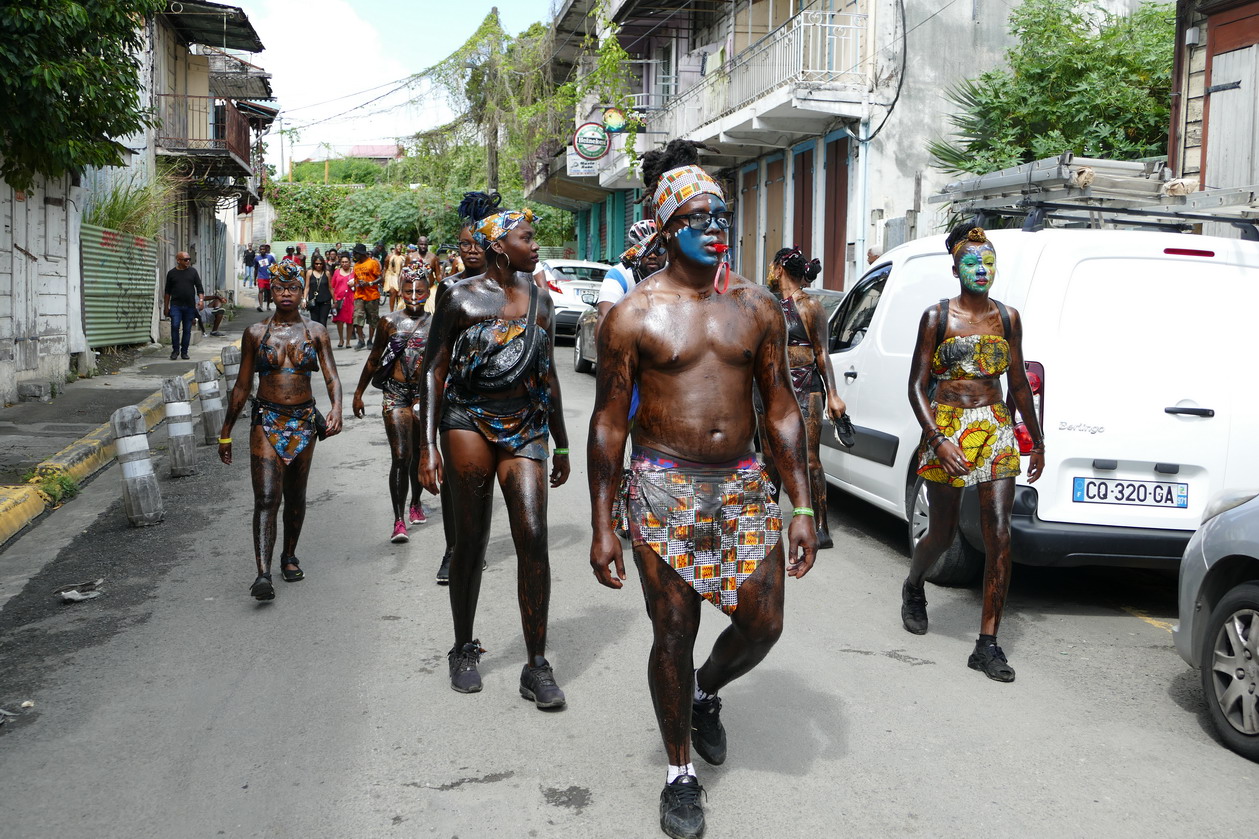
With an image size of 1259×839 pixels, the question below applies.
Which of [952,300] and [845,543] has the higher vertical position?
[952,300]

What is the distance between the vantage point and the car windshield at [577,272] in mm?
22780

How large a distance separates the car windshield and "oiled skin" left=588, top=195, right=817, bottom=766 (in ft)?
62.4

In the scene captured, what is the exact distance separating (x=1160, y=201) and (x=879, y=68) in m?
11.0

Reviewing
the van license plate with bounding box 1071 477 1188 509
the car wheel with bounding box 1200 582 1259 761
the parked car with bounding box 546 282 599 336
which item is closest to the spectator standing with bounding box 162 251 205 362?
the parked car with bounding box 546 282 599 336

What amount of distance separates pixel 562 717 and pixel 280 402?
9.20 ft

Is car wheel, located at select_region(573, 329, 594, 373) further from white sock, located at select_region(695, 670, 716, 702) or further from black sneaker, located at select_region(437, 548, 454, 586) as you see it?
white sock, located at select_region(695, 670, 716, 702)

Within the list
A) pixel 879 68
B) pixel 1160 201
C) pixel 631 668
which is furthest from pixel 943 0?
pixel 631 668

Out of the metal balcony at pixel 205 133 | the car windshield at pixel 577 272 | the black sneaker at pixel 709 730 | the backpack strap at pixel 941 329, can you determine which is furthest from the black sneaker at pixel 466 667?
the metal balcony at pixel 205 133

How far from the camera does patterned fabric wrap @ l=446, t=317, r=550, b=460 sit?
15.6 ft

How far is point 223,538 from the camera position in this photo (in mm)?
7828

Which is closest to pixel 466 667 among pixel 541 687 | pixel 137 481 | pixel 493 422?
pixel 541 687

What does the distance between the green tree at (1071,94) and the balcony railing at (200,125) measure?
55.7 ft

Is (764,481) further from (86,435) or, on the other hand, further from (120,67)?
(86,435)

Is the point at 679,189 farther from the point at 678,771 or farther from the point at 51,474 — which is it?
the point at 51,474
